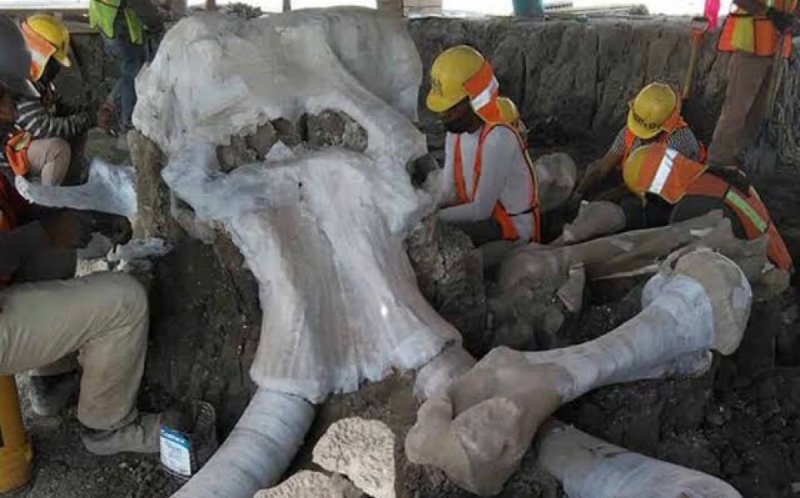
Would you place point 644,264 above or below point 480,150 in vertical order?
below

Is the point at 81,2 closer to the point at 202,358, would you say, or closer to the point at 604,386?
the point at 202,358

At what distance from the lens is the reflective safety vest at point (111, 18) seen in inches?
354

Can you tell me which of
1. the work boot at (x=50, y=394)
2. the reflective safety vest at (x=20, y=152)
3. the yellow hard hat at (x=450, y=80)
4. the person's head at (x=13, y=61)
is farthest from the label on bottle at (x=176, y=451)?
the reflective safety vest at (x=20, y=152)

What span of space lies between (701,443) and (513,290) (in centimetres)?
97

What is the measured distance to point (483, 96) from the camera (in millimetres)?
4594

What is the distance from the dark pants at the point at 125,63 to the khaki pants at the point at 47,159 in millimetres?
4190

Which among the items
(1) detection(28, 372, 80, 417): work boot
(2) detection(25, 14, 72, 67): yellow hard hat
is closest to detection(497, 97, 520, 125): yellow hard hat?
(1) detection(28, 372, 80, 417): work boot

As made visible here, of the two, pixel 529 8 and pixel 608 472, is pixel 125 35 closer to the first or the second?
pixel 529 8

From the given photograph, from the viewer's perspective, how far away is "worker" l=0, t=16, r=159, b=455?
3.29 m

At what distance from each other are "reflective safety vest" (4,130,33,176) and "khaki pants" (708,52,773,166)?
4944mm

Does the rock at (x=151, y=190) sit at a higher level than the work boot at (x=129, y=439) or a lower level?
higher

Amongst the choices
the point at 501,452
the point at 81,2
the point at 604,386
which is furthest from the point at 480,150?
the point at 81,2

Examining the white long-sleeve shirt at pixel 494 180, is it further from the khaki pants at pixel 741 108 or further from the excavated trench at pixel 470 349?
the khaki pants at pixel 741 108

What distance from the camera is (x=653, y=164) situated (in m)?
4.80
